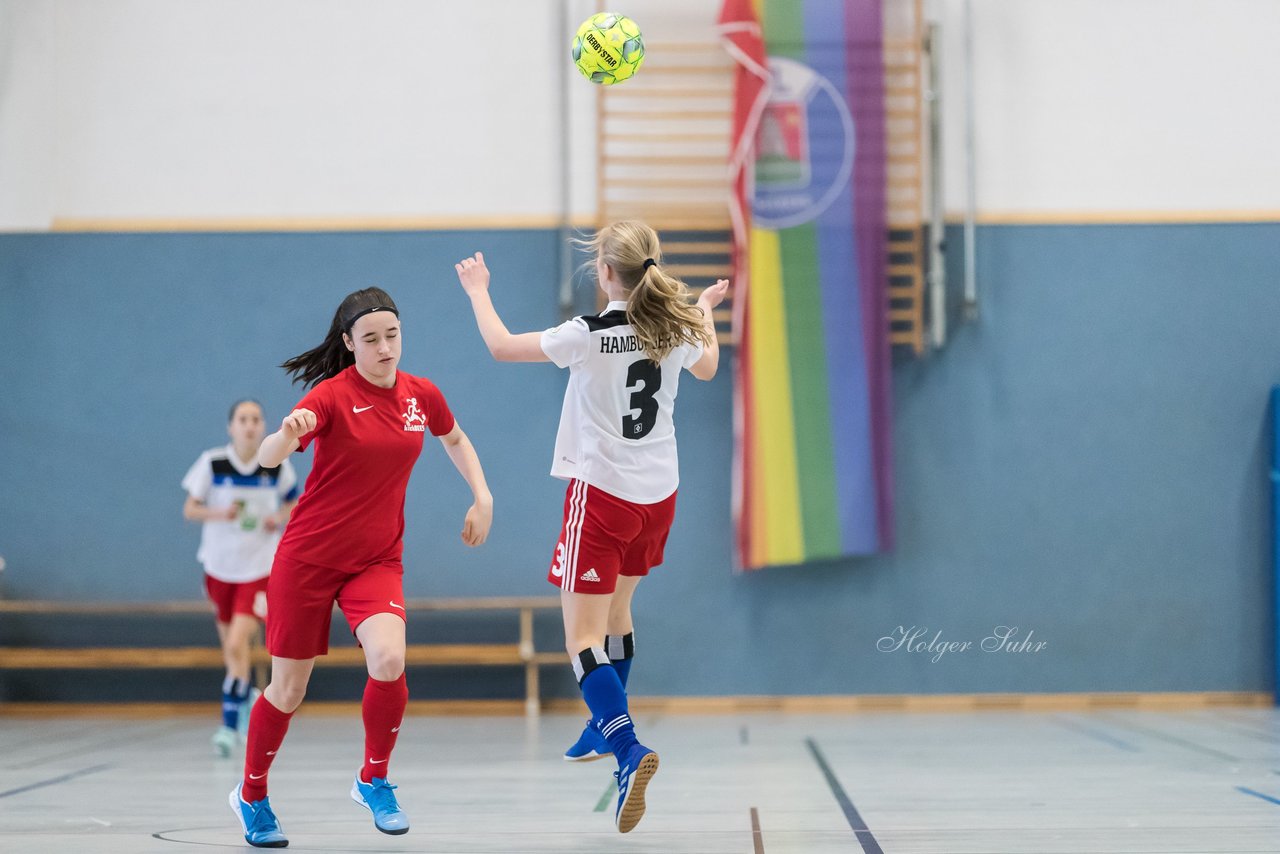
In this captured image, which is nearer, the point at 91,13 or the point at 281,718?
the point at 281,718

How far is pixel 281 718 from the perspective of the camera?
322 cm

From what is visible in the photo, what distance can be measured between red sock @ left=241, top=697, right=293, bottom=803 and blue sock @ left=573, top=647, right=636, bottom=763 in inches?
29.9

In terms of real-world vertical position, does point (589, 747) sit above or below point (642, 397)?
below

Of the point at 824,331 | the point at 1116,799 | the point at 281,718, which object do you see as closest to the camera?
the point at 281,718

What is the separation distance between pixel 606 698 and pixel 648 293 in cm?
106

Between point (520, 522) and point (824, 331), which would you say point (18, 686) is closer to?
point (520, 522)

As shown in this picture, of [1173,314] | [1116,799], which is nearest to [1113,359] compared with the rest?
[1173,314]

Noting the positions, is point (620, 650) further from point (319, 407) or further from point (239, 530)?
point (239, 530)

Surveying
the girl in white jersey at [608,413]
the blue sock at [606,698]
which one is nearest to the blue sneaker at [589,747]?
the girl in white jersey at [608,413]

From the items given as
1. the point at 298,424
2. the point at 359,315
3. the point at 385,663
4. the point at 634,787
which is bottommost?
the point at 634,787

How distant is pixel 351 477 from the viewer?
3.23 meters

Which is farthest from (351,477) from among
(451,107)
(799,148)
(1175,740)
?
(451,107)

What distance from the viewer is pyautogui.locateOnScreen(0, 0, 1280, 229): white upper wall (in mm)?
7543

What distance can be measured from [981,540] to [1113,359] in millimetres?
1333
